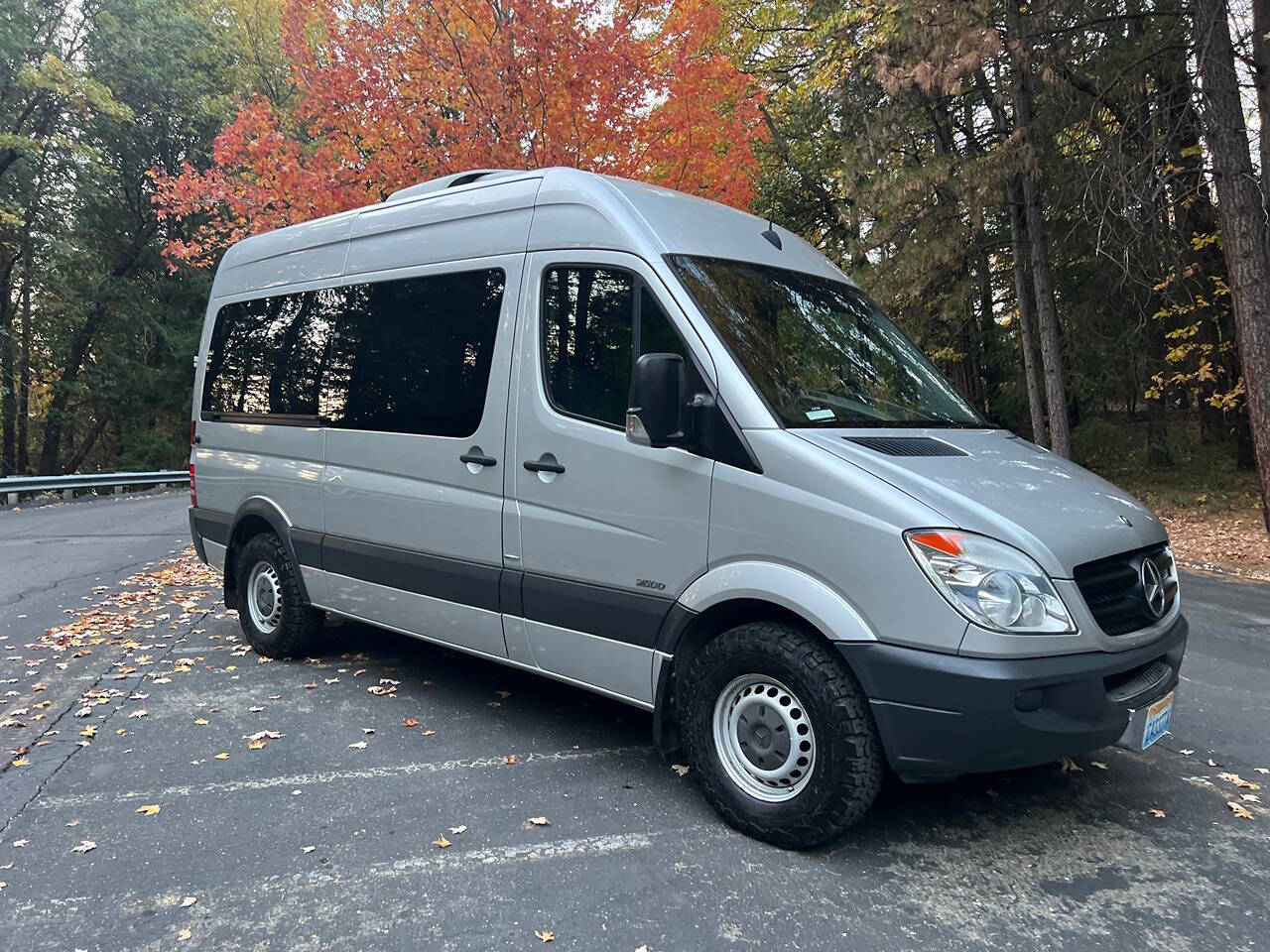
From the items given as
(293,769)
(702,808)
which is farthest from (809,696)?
(293,769)

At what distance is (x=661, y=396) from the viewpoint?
343 centimetres

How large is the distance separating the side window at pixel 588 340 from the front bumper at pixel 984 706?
147 cm

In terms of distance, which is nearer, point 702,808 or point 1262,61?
point 702,808

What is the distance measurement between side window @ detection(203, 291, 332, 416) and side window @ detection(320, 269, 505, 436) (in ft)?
0.75

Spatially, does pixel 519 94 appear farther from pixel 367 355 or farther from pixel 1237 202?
pixel 1237 202

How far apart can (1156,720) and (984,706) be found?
2.91 ft

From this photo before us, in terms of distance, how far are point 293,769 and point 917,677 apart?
2.82m

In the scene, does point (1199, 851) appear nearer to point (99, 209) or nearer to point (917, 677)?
point (917, 677)

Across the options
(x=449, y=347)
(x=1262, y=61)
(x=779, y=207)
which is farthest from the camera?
(x=779, y=207)

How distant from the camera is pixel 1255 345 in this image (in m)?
9.88

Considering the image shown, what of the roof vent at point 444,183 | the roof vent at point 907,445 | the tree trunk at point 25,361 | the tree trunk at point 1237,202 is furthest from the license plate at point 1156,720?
the tree trunk at point 25,361

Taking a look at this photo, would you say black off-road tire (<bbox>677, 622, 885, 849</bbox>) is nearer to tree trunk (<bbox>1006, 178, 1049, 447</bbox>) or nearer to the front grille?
A: the front grille

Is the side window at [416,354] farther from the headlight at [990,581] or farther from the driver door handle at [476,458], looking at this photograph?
the headlight at [990,581]

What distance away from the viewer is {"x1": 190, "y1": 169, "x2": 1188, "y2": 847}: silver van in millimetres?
3102
